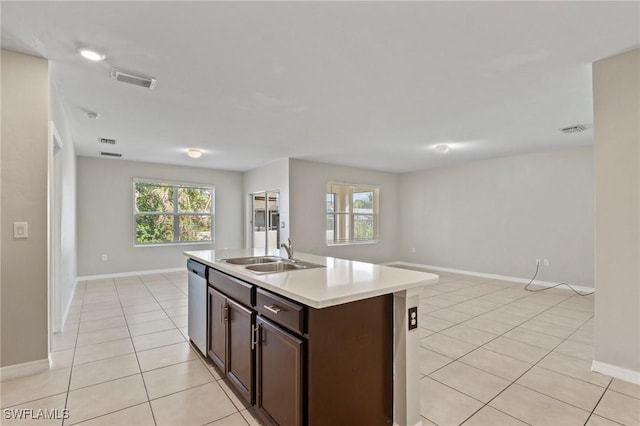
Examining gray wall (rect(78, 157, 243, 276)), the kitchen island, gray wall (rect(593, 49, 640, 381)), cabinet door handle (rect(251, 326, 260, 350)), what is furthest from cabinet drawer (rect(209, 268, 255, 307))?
gray wall (rect(78, 157, 243, 276))

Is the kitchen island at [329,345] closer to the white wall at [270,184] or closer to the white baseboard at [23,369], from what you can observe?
the white baseboard at [23,369]

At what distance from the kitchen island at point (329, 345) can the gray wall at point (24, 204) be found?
1617mm

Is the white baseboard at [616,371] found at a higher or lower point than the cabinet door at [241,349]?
lower

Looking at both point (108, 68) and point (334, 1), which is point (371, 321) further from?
point (108, 68)

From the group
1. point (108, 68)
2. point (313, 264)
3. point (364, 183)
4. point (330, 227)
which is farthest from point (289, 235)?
point (108, 68)

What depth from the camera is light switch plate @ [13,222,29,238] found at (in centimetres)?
226

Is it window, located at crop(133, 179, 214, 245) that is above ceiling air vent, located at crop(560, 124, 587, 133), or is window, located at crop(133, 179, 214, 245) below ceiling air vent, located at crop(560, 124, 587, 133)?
below

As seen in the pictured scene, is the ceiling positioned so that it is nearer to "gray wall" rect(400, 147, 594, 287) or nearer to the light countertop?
"gray wall" rect(400, 147, 594, 287)

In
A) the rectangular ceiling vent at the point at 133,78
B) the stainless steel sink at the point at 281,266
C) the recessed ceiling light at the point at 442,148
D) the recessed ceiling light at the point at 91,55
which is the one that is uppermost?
the recessed ceiling light at the point at 91,55

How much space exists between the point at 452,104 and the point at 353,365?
2.80 meters

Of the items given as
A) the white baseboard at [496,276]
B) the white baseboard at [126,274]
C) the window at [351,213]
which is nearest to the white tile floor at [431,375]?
the white baseboard at [496,276]

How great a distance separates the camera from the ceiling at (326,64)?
1796 mm

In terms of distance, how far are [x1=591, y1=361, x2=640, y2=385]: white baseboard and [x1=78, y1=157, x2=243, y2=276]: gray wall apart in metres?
6.93

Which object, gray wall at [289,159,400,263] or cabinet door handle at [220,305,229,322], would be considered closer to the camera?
cabinet door handle at [220,305,229,322]
